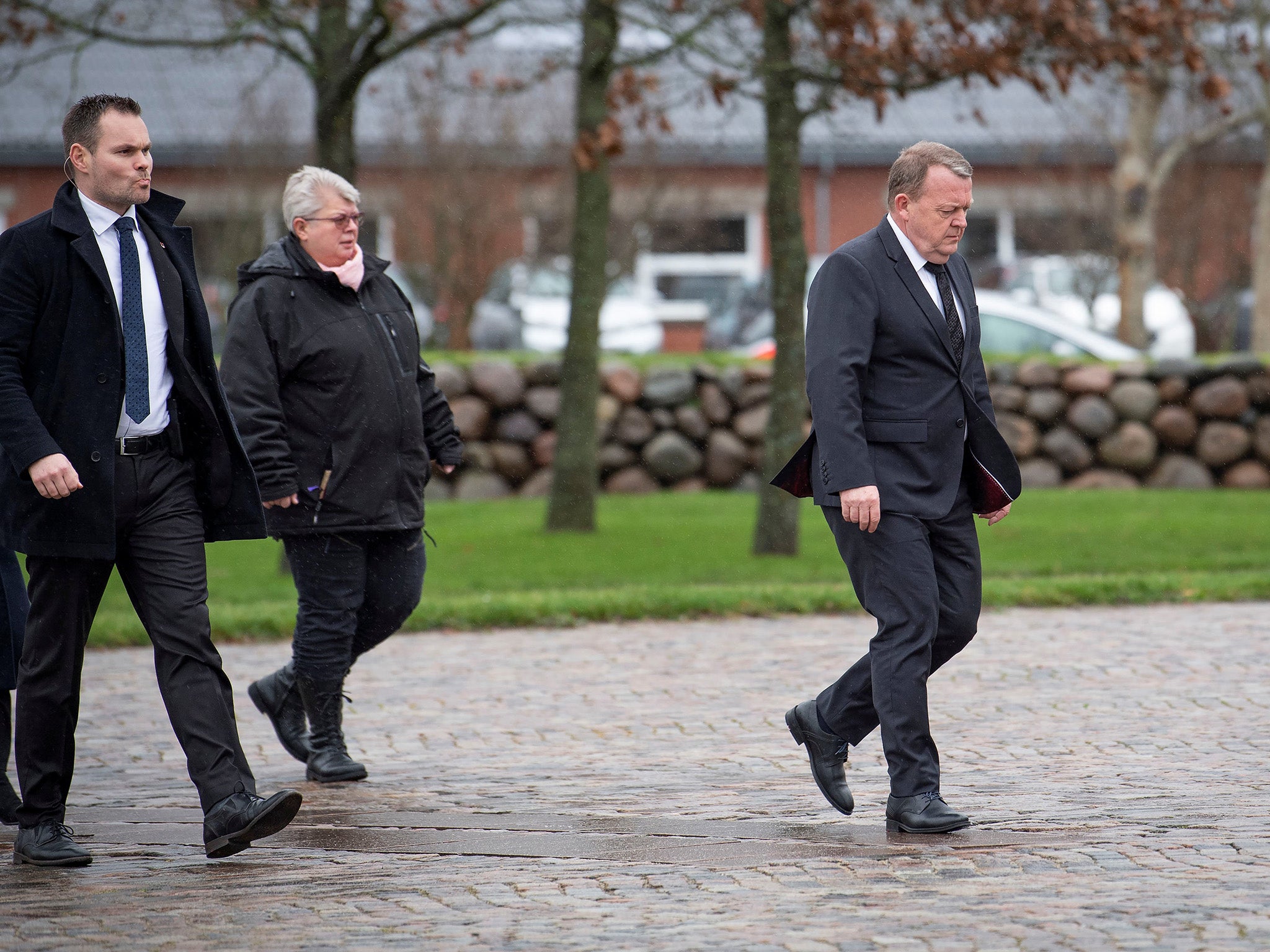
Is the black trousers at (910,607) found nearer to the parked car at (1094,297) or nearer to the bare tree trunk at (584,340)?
the bare tree trunk at (584,340)

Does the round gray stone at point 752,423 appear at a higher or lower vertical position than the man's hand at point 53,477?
lower

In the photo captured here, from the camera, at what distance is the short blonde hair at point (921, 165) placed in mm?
5012

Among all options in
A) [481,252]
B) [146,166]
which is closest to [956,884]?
[146,166]

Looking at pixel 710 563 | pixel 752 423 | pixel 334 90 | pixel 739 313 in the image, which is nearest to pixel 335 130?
pixel 334 90

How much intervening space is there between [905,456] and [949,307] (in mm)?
473

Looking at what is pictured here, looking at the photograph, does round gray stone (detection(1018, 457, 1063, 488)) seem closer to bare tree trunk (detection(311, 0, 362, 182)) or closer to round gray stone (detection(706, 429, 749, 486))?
round gray stone (detection(706, 429, 749, 486))

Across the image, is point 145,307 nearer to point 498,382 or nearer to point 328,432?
point 328,432

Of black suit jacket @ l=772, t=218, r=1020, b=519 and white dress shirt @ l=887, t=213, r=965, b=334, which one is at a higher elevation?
white dress shirt @ l=887, t=213, r=965, b=334

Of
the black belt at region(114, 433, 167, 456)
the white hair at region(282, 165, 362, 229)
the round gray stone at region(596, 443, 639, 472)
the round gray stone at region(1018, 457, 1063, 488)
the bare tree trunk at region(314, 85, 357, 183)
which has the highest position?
the bare tree trunk at region(314, 85, 357, 183)

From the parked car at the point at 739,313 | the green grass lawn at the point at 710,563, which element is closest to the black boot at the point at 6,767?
the green grass lawn at the point at 710,563

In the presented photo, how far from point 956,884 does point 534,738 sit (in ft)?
8.05

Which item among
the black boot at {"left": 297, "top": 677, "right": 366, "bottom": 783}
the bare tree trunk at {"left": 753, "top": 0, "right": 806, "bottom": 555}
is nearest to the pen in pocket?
the black boot at {"left": 297, "top": 677, "right": 366, "bottom": 783}

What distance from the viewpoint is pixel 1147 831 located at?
15.7 feet

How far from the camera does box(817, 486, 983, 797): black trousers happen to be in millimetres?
4926
